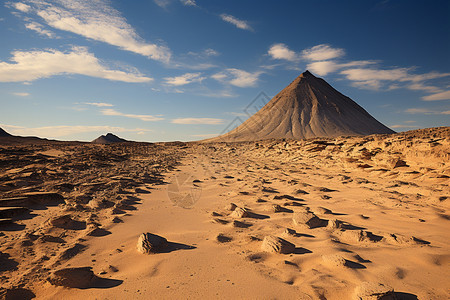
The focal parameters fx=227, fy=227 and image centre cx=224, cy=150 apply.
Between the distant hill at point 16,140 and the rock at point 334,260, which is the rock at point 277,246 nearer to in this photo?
the rock at point 334,260

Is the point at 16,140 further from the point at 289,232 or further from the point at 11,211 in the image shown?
the point at 289,232

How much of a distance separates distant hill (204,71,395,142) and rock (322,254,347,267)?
58912mm

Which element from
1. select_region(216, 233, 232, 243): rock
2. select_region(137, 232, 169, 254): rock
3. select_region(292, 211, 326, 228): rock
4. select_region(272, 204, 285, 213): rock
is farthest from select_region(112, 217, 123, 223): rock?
select_region(292, 211, 326, 228): rock

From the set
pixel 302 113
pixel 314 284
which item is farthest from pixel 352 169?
pixel 302 113

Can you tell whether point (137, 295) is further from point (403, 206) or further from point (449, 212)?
point (449, 212)

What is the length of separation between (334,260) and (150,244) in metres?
2.08

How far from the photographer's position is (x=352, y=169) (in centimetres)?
891

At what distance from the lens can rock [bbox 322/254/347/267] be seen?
2373mm

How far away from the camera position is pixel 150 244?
2721mm

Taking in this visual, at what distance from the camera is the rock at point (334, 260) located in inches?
93.4

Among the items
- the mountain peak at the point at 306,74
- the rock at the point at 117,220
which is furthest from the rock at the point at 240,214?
the mountain peak at the point at 306,74

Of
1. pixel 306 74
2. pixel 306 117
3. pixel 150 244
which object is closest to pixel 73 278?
pixel 150 244

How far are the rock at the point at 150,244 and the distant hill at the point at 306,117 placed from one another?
59.0 meters

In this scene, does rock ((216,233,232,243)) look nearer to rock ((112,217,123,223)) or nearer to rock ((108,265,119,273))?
rock ((108,265,119,273))
